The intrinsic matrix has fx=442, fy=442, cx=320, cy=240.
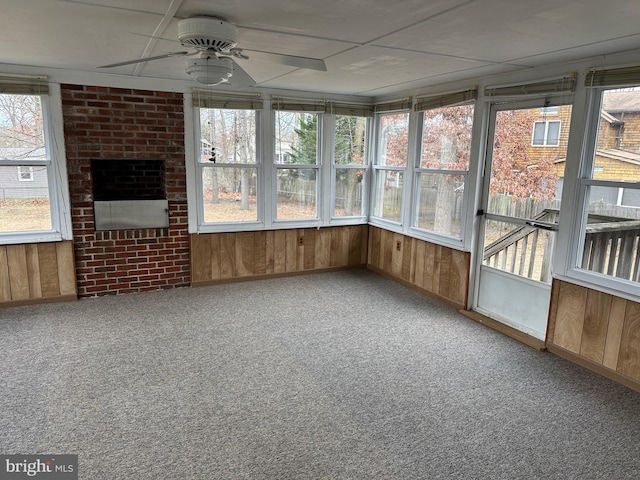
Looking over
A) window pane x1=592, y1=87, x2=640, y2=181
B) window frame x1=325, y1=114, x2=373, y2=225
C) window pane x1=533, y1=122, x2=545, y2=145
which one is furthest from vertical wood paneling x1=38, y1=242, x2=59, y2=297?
window pane x1=592, y1=87, x2=640, y2=181

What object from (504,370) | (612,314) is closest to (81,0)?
(504,370)

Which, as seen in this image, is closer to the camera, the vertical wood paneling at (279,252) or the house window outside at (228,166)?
the house window outside at (228,166)

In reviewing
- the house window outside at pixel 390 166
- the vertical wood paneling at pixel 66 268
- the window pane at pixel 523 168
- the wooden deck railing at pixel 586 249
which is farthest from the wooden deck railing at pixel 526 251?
the vertical wood paneling at pixel 66 268

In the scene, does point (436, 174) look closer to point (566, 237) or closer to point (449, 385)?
point (566, 237)

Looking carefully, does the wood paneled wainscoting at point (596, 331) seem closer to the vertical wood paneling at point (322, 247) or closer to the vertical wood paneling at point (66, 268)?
the vertical wood paneling at point (322, 247)

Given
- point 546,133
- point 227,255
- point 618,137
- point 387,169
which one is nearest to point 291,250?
point 227,255

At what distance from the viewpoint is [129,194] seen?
16.8ft

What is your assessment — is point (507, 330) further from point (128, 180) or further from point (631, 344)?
point (128, 180)

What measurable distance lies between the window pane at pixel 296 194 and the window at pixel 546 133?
8.84 ft

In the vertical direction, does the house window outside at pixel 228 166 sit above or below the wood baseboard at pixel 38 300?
above

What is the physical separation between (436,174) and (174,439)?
3694 millimetres

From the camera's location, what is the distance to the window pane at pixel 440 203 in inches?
182

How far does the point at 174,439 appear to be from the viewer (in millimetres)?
2443

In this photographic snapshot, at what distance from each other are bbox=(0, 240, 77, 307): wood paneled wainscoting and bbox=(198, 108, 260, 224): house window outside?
4.91 ft
